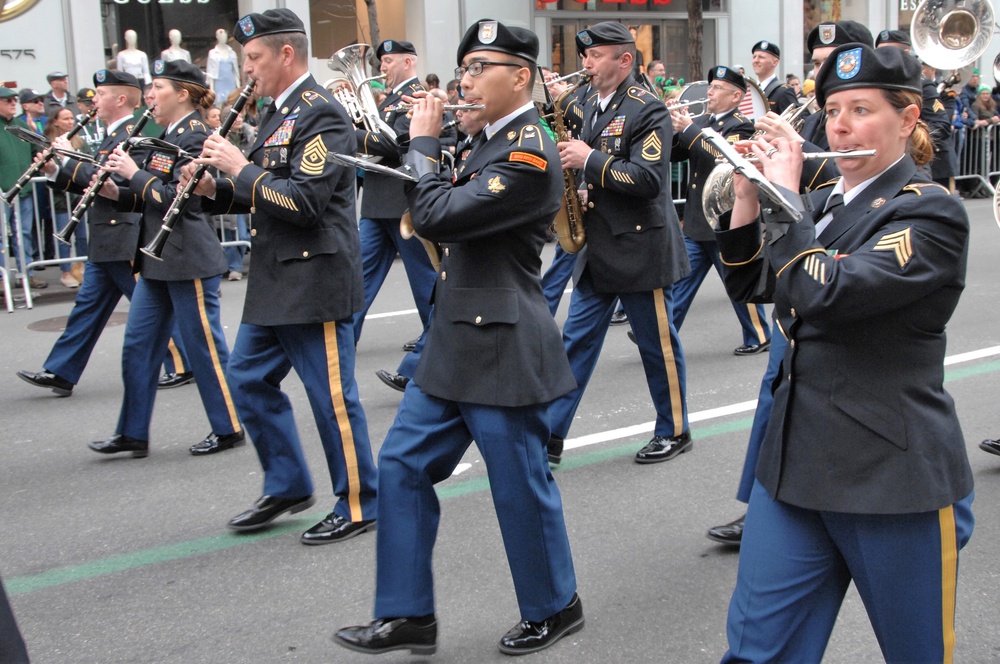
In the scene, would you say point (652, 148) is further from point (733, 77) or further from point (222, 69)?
point (222, 69)

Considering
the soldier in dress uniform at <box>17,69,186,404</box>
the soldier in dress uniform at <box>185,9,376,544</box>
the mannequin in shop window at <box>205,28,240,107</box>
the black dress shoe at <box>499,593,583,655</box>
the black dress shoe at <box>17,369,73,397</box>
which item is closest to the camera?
the black dress shoe at <box>499,593,583,655</box>

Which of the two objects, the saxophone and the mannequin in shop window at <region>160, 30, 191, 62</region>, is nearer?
the saxophone

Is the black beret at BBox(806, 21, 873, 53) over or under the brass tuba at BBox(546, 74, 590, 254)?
over

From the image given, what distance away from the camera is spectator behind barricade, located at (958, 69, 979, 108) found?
55.4ft

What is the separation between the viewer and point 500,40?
3.48m

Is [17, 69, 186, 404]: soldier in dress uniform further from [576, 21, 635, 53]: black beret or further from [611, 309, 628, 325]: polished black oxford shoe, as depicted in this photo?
[611, 309, 628, 325]: polished black oxford shoe

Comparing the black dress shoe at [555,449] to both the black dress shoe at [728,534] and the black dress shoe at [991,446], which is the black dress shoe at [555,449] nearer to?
the black dress shoe at [728,534]

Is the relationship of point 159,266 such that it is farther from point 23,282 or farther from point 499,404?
point 23,282

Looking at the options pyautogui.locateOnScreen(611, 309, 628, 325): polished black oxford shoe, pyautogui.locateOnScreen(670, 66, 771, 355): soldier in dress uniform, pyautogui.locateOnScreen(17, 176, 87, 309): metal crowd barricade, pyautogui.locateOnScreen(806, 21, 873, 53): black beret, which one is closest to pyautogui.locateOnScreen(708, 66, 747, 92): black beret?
pyautogui.locateOnScreen(670, 66, 771, 355): soldier in dress uniform

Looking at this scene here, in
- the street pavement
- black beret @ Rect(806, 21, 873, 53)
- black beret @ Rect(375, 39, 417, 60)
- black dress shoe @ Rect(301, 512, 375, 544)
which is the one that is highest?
black beret @ Rect(375, 39, 417, 60)

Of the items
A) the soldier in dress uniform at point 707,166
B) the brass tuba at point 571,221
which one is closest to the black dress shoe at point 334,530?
the brass tuba at point 571,221

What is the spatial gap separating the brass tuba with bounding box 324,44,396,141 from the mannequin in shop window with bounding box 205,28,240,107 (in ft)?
29.6

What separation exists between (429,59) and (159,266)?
1413 centimetres

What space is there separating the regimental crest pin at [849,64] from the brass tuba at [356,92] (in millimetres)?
4397
